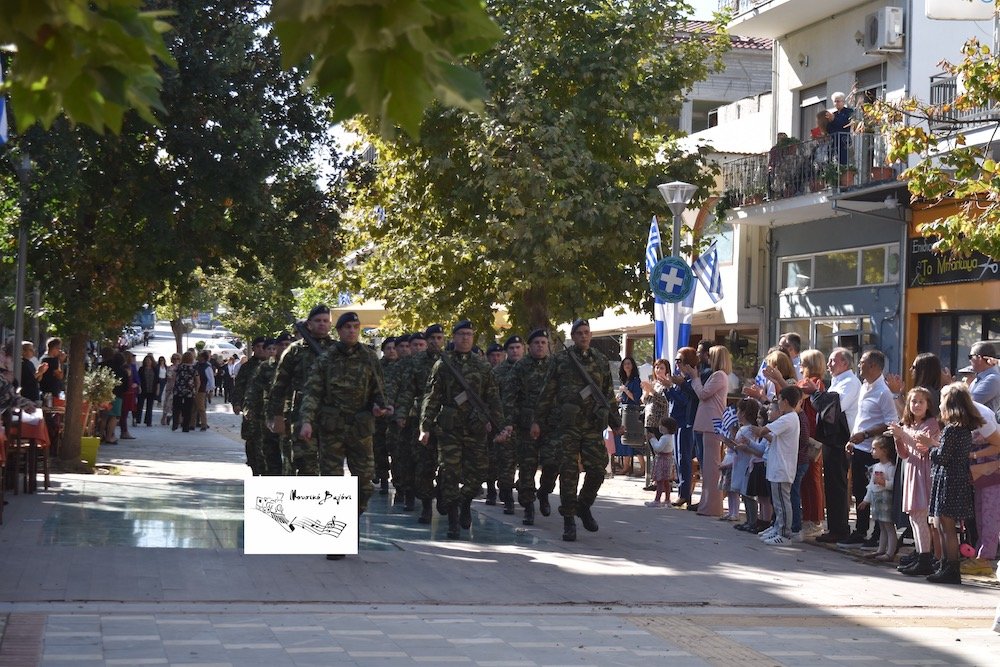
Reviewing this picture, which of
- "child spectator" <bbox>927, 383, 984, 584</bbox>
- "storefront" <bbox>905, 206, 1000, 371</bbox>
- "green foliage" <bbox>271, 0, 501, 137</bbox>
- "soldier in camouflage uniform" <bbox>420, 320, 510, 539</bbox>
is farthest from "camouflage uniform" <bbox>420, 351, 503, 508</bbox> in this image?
"storefront" <bbox>905, 206, 1000, 371</bbox>

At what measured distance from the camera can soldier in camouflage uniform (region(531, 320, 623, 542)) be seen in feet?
43.9

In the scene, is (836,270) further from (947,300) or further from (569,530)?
(569,530)

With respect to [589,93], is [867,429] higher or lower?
lower

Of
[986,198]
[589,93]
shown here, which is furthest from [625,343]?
[986,198]

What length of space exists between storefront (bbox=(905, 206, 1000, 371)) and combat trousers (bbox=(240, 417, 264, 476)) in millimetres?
12111

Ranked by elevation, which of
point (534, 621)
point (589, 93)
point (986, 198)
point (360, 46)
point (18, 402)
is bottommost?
point (534, 621)

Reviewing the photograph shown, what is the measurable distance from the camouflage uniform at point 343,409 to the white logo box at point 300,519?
0.31 m

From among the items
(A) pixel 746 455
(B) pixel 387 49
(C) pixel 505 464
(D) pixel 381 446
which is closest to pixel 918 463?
(A) pixel 746 455

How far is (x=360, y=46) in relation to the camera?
2998mm

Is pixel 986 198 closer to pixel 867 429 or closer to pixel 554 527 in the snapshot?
pixel 867 429

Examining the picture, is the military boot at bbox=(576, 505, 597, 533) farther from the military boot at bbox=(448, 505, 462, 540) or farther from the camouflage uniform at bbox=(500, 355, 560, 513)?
the military boot at bbox=(448, 505, 462, 540)

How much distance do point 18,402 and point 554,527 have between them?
529 centimetres

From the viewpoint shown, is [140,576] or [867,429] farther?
[867,429]

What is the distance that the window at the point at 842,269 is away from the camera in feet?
83.4
